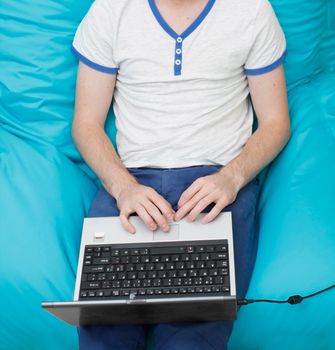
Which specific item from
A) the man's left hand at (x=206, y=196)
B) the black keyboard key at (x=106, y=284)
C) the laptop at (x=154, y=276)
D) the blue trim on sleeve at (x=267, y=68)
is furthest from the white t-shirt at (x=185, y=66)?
the black keyboard key at (x=106, y=284)

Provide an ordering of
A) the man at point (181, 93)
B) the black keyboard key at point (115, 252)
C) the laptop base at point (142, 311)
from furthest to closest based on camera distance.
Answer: the man at point (181, 93) < the black keyboard key at point (115, 252) < the laptop base at point (142, 311)

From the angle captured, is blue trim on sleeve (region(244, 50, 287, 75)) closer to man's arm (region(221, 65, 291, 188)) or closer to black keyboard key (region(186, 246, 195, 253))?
man's arm (region(221, 65, 291, 188))

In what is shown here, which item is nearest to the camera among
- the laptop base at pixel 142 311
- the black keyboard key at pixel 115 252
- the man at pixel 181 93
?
the laptop base at pixel 142 311

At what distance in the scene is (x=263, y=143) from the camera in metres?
1.39

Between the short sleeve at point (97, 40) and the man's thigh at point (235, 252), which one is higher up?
the short sleeve at point (97, 40)

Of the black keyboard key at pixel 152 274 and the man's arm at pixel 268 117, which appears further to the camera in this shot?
the man's arm at pixel 268 117

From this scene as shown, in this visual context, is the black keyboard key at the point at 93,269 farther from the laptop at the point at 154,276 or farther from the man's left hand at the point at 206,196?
Answer: the man's left hand at the point at 206,196

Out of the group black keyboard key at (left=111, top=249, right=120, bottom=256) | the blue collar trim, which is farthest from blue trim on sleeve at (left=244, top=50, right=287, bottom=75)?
black keyboard key at (left=111, top=249, right=120, bottom=256)

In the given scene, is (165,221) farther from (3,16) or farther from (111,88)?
(3,16)

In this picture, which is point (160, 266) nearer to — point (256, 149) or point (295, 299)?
point (295, 299)

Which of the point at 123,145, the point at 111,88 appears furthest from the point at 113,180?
the point at 111,88

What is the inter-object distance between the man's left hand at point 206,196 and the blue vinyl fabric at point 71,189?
145 millimetres

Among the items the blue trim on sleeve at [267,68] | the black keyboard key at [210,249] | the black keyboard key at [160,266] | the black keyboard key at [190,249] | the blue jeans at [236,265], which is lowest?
the blue jeans at [236,265]

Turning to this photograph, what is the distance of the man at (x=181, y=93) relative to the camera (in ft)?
4.51
